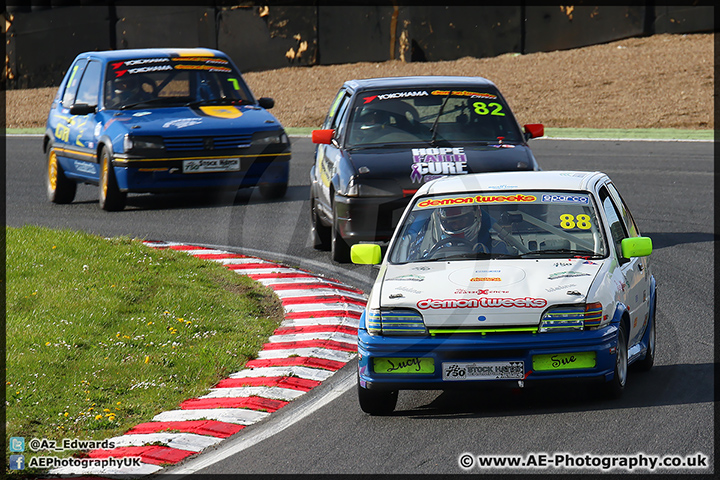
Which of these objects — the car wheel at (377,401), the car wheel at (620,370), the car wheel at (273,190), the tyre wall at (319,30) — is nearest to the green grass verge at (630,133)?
the tyre wall at (319,30)

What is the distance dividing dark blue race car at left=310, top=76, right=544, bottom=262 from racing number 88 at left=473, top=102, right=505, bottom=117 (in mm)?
11

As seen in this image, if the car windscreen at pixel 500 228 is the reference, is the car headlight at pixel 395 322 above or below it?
below

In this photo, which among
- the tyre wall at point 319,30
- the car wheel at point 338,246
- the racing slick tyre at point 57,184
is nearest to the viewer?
the car wheel at point 338,246

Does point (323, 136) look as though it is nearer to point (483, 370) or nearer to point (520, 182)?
point (520, 182)

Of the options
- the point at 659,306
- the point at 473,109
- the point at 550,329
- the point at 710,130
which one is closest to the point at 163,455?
the point at 550,329

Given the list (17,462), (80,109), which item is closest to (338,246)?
(80,109)

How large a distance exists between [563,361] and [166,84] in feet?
→ 33.5

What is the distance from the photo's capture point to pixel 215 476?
580 cm

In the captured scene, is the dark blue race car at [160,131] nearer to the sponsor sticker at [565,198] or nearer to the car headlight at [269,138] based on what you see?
the car headlight at [269,138]

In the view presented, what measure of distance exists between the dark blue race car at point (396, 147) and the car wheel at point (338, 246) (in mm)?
10

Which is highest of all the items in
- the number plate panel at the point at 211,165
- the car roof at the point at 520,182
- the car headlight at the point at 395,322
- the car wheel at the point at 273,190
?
the car roof at the point at 520,182

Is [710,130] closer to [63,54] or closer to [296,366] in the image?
[296,366]

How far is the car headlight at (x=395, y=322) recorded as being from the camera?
257 inches

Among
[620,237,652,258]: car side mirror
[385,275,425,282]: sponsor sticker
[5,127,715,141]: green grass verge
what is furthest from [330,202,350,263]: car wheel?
[5,127,715,141]: green grass verge
